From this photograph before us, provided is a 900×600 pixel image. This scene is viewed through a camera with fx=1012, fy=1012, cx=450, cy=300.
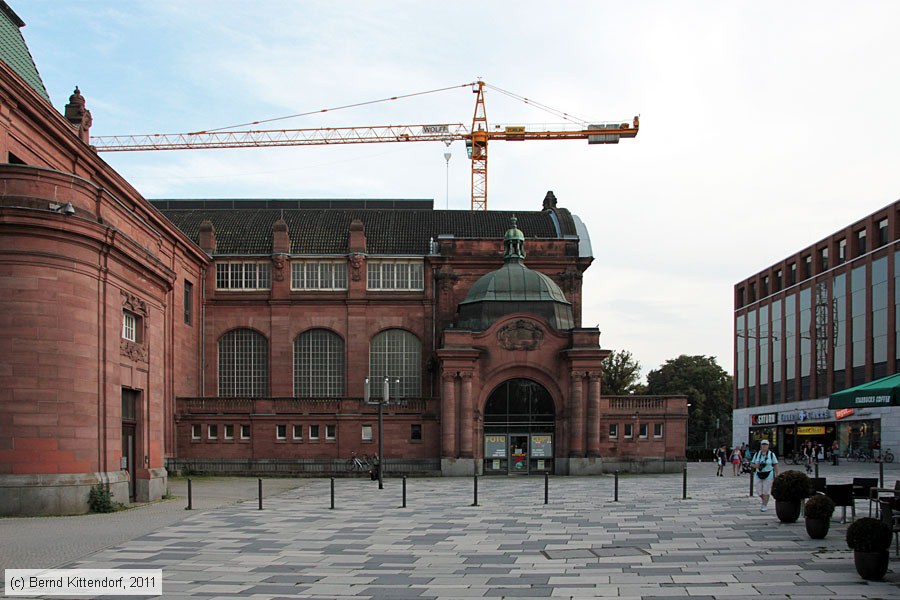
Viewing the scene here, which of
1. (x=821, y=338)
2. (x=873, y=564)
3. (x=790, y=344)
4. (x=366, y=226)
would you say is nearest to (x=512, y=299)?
(x=366, y=226)

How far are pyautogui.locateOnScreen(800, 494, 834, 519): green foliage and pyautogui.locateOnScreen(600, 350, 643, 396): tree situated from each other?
71547mm

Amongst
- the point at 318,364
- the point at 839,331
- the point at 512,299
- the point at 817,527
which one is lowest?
the point at 817,527

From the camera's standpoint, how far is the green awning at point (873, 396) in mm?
21534

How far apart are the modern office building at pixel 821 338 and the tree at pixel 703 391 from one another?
17.2 metres

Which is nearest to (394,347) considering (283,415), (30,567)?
(283,415)

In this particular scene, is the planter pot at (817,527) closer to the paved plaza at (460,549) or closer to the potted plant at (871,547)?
the paved plaza at (460,549)

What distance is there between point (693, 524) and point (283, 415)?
3500 cm

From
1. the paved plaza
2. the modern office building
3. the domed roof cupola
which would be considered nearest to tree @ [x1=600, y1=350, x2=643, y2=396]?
the modern office building

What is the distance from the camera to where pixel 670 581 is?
17.0 metres

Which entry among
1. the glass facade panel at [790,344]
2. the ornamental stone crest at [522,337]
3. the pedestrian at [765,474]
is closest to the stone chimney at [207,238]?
the ornamental stone crest at [522,337]

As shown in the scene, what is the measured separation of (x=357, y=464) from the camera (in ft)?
180

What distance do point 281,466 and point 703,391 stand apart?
79854 mm

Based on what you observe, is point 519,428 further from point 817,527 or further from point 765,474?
point 817,527

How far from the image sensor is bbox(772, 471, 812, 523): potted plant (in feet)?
80.9
